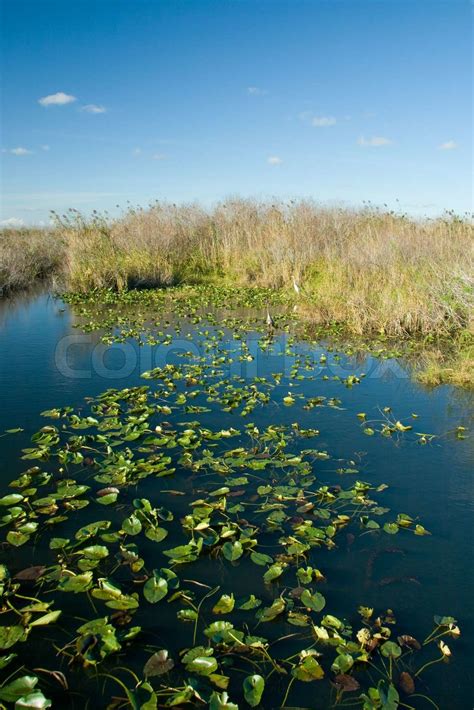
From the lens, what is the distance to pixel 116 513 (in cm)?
333

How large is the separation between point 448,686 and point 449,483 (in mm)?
1808

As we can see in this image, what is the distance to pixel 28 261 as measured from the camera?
1510 centimetres

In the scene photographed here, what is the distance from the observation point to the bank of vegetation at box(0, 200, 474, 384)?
7.93 meters

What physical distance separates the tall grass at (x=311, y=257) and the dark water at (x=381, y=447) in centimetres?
169

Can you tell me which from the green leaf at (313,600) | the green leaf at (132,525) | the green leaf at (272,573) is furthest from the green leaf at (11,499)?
the green leaf at (313,600)

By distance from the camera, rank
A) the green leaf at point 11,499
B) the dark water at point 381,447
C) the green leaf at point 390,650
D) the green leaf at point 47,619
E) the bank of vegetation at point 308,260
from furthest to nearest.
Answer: the bank of vegetation at point 308,260 < the green leaf at point 11,499 < the dark water at point 381,447 < the green leaf at point 47,619 < the green leaf at point 390,650

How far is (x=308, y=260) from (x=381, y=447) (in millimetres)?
9234

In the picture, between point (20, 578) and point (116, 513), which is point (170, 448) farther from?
point (20, 578)

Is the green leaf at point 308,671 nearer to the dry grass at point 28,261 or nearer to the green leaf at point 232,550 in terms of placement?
the green leaf at point 232,550

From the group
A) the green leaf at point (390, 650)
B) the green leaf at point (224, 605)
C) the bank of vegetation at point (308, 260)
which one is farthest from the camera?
the bank of vegetation at point (308, 260)

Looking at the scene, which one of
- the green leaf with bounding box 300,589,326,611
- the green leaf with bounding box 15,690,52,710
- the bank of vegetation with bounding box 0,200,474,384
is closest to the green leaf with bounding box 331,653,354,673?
the green leaf with bounding box 300,589,326,611

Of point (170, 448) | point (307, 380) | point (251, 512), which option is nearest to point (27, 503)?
point (170, 448)

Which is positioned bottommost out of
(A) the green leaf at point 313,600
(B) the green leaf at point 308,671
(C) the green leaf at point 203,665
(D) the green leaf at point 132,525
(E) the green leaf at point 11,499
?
(B) the green leaf at point 308,671

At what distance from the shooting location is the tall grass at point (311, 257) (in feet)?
26.7
